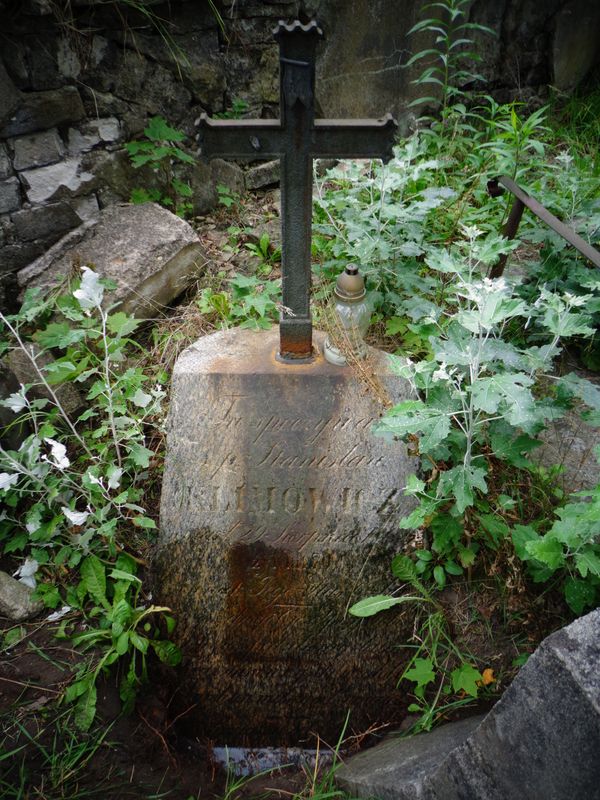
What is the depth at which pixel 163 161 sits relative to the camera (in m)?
3.10

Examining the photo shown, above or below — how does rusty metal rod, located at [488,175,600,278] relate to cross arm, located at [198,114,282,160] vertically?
below

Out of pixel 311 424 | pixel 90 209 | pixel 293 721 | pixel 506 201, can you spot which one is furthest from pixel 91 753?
pixel 506 201

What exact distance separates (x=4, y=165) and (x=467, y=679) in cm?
283

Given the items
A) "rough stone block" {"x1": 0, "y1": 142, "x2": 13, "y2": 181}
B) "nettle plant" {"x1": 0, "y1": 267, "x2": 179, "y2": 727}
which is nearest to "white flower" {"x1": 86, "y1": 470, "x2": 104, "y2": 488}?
"nettle plant" {"x1": 0, "y1": 267, "x2": 179, "y2": 727}

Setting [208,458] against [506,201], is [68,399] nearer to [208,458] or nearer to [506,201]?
[208,458]

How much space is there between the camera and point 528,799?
3.59 feet

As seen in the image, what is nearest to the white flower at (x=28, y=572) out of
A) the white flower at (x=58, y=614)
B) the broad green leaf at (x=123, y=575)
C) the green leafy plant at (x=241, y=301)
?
the white flower at (x=58, y=614)

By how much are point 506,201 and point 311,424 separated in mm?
1909

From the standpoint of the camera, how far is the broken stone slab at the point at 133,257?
2631 millimetres

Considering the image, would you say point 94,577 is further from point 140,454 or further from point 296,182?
point 296,182

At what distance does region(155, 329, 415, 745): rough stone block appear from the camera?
188cm

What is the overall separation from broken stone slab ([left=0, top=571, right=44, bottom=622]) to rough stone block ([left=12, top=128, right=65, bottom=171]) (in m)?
1.86

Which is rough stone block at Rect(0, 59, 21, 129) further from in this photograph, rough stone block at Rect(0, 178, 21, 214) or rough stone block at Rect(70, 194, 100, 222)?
rough stone block at Rect(70, 194, 100, 222)

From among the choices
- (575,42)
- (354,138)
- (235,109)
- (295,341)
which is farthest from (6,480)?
(575,42)
